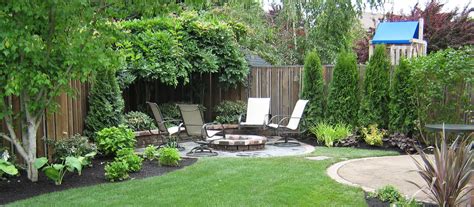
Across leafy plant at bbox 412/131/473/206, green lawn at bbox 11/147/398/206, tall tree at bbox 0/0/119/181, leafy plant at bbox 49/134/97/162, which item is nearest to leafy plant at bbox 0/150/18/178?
tall tree at bbox 0/0/119/181

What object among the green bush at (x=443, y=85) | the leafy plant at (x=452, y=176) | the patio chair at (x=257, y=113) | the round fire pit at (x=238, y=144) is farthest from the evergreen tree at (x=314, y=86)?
the leafy plant at (x=452, y=176)

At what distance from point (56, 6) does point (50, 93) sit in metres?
1.07

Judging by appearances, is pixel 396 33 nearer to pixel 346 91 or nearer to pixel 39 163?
pixel 346 91

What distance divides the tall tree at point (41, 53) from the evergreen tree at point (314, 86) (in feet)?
16.8

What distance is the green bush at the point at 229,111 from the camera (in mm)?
9805

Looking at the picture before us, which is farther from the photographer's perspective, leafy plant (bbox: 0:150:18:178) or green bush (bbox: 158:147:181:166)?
green bush (bbox: 158:147:181:166)

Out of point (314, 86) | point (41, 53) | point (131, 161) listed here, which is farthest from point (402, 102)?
point (41, 53)

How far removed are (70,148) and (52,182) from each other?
30.4 inches

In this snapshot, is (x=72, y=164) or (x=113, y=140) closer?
(x=72, y=164)

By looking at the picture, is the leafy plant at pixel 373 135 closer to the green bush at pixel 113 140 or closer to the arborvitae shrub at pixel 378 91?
the arborvitae shrub at pixel 378 91

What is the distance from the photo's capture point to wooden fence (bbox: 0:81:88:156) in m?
5.36

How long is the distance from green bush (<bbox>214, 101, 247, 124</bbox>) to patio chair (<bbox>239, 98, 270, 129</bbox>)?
0.64 metres

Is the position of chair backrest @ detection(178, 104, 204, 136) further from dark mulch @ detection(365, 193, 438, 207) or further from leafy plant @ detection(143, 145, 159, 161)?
dark mulch @ detection(365, 193, 438, 207)

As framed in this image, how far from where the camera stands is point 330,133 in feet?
26.8
